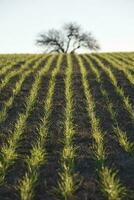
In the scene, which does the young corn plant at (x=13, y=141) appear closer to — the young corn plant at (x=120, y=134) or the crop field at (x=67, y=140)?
the crop field at (x=67, y=140)

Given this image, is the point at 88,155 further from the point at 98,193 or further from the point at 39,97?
the point at 39,97

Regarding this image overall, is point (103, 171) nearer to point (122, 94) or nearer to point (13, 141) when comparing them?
point (13, 141)

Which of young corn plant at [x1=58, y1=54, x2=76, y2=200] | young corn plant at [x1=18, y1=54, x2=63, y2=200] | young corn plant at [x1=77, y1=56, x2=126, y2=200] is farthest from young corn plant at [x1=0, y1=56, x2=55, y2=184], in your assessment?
young corn plant at [x1=77, y1=56, x2=126, y2=200]

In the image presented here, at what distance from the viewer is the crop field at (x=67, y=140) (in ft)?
24.6

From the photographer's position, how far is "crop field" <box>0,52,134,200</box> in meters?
7.48

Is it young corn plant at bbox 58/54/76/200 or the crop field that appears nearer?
young corn plant at bbox 58/54/76/200

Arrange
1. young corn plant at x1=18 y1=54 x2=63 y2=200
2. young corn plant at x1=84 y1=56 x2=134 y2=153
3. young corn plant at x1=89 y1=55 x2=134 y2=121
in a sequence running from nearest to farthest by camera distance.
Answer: young corn plant at x1=18 y1=54 x2=63 y2=200, young corn plant at x1=84 y1=56 x2=134 y2=153, young corn plant at x1=89 y1=55 x2=134 y2=121

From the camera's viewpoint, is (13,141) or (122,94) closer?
(13,141)

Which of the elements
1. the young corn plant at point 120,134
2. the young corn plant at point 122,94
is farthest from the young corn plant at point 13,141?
the young corn plant at point 122,94

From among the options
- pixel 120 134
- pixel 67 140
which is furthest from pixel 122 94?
pixel 67 140

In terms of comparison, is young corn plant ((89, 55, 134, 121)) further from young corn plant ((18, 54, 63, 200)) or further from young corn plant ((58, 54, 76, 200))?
young corn plant ((18, 54, 63, 200))

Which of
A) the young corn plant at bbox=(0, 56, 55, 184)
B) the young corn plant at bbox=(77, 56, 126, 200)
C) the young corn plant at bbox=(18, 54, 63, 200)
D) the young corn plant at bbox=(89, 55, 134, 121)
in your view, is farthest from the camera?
the young corn plant at bbox=(89, 55, 134, 121)

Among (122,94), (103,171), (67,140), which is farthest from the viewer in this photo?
(122,94)

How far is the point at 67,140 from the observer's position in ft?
32.3
